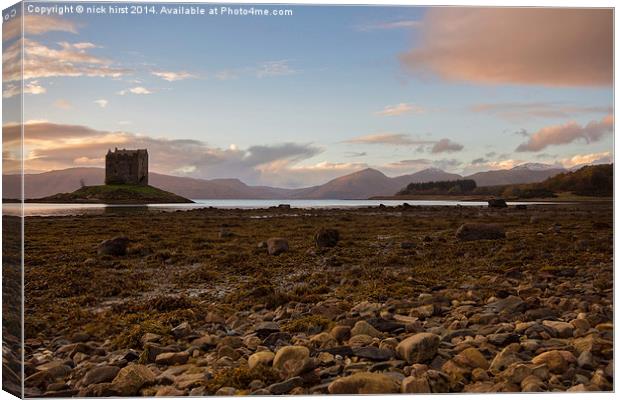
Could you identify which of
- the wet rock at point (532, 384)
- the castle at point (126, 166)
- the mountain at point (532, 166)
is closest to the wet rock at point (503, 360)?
the wet rock at point (532, 384)

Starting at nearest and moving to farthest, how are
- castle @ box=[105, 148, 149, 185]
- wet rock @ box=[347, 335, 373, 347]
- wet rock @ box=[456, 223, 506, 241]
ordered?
wet rock @ box=[347, 335, 373, 347], castle @ box=[105, 148, 149, 185], wet rock @ box=[456, 223, 506, 241]

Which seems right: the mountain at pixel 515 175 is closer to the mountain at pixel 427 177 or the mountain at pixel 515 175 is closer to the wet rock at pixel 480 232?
the mountain at pixel 427 177

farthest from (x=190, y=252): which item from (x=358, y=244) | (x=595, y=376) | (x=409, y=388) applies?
(x=595, y=376)

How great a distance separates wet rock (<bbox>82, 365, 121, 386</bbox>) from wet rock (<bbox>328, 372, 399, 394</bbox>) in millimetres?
2926

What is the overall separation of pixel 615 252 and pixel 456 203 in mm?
2500

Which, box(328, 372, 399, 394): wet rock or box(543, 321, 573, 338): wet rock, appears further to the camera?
box(543, 321, 573, 338): wet rock

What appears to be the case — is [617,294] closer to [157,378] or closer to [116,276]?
[157,378]

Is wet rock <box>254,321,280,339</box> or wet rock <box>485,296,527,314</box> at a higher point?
wet rock <box>485,296,527,314</box>

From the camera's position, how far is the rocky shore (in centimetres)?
782

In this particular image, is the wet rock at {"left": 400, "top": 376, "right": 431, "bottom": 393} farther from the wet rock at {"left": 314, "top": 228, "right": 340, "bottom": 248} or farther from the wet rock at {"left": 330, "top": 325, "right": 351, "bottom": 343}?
the wet rock at {"left": 314, "top": 228, "right": 340, "bottom": 248}

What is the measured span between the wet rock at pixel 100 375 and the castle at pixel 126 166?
102 inches

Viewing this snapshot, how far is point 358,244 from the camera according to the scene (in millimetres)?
9039

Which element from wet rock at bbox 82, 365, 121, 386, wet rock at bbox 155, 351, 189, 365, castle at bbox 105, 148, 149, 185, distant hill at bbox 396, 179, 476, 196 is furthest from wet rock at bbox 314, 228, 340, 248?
wet rock at bbox 82, 365, 121, 386

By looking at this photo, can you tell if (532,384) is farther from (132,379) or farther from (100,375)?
(100,375)
